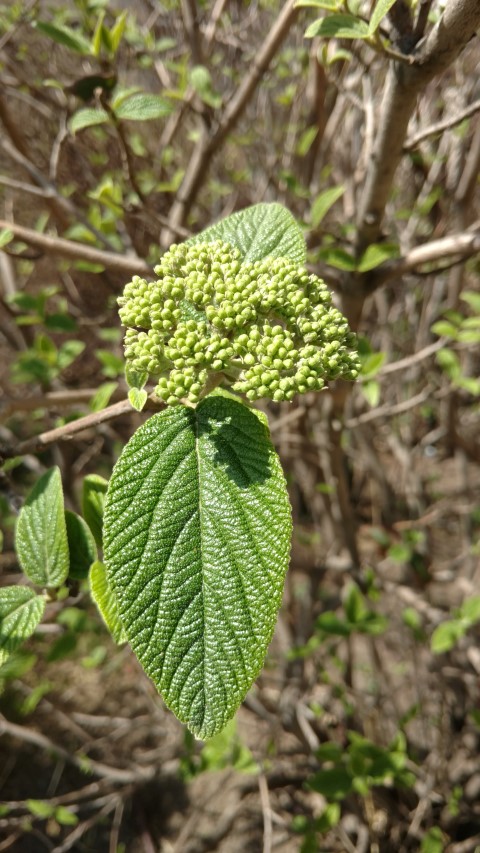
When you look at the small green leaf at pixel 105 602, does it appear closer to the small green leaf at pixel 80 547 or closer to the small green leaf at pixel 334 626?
the small green leaf at pixel 80 547

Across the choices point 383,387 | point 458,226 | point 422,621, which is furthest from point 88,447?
point 458,226

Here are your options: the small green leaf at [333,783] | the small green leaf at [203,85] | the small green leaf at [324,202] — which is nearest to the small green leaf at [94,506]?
the small green leaf at [324,202]

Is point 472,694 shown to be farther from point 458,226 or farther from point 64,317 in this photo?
point 64,317

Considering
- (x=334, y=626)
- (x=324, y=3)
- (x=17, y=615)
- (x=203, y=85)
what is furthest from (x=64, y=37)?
(x=334, y=626)

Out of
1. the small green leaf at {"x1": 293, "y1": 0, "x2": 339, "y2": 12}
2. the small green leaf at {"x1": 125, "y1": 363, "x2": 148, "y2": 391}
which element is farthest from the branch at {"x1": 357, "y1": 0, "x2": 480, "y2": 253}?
the small green leaf at {"x1": 125, "y1": 363, "x2": 148, "y2": 391}

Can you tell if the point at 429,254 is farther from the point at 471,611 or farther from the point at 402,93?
the point at 471,611

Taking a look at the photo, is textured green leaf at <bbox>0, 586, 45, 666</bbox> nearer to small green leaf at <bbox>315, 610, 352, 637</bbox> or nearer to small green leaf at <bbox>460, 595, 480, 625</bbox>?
small green leaf at <bbox>315, 610, 352, 637</bbox>
